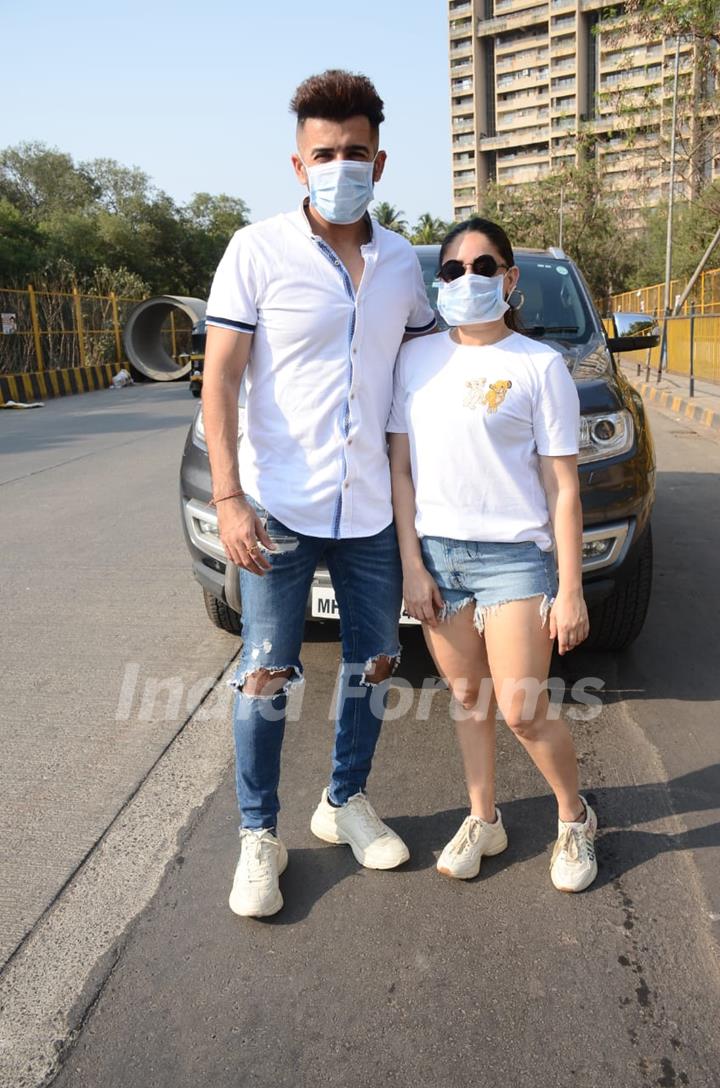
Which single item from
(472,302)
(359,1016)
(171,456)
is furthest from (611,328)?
(171,456)

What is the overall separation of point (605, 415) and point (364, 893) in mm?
2065

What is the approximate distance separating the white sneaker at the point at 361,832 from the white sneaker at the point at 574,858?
0.42 m

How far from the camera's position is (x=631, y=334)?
518 cm

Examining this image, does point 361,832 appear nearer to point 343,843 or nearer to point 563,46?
point 343,843

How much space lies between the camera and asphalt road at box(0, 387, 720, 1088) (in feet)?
6.35

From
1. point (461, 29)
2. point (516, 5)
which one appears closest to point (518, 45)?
point (516, 5)

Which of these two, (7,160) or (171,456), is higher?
(7,160)

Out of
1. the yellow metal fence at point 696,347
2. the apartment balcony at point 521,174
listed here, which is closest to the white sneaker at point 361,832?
the yellow metal fence at point 696,347

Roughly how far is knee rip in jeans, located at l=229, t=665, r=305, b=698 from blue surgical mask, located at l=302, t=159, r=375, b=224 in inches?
45.2

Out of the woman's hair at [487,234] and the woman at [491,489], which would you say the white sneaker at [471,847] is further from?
the woman's hair at [487,234]

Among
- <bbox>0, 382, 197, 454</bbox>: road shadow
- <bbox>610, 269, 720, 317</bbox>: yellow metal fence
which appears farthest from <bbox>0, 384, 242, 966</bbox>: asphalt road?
<bbox>610, 269, 720, 317</bbox>: yellow metal fence

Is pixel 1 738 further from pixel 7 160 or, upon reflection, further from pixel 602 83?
pixel 602 83

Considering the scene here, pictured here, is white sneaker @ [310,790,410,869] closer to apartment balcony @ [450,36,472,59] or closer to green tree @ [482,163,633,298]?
green tree @ [482,163,633,298]

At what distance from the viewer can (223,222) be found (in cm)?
5516
